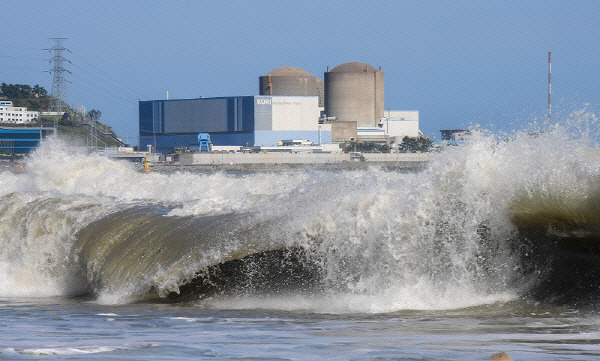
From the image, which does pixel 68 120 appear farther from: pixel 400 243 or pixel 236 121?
pixel 400 243

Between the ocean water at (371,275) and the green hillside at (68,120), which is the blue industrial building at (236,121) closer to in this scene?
the green hillside at (68,120)

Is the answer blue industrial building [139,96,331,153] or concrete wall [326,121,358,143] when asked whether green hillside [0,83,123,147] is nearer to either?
blue industrial building [139,96,331,153]

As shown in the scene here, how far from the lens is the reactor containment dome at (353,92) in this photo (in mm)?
126812

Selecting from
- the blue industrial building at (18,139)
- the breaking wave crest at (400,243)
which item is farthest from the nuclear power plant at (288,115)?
the breaking wave crest at (400,243)

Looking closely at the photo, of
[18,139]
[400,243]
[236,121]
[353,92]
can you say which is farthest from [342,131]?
[400,243]

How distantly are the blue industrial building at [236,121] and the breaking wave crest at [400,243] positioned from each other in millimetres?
107294

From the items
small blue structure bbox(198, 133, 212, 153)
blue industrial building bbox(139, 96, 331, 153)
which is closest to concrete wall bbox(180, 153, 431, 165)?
small blue structure bbox(198, 133, 212, 153)

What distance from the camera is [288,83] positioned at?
13175 cm

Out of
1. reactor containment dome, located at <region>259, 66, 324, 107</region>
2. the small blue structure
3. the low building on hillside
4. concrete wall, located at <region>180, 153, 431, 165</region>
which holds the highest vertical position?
reactor containment dome, located at <region>259, 66, 324, 107</region>

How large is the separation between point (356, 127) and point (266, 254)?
116452 millimetres

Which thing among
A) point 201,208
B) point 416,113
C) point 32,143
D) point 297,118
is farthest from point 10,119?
point 201,208

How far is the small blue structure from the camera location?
120 meters

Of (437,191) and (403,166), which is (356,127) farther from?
(437,191)

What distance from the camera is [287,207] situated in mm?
11961
